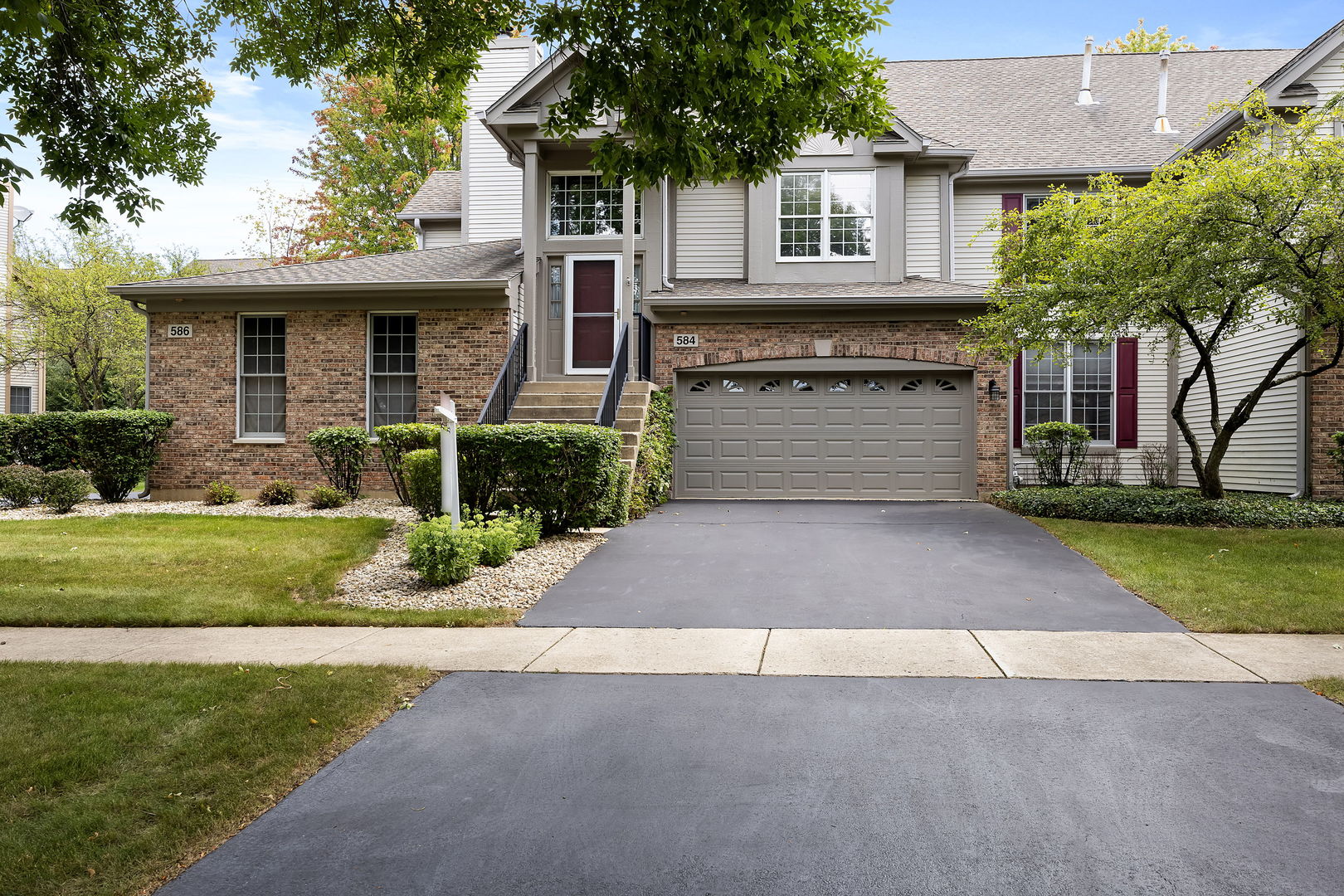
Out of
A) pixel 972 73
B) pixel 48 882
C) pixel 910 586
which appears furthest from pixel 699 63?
pixel 972 73

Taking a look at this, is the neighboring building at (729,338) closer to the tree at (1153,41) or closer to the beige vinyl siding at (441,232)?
the beige vinyl siding at (441,232)

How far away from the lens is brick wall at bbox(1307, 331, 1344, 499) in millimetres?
12883

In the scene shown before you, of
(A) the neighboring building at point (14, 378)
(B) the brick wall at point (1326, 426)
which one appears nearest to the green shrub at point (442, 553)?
(B) the brick wall at point (1326, 426)

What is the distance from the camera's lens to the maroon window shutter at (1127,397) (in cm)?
1645

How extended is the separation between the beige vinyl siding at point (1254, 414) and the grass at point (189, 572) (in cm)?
1264

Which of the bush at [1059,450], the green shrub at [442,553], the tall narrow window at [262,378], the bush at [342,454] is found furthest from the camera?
the bush at [1059,450]

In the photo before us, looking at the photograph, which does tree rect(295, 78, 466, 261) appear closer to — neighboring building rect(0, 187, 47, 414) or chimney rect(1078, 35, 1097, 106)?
neighboring building rect(0, 187, 47, 414)

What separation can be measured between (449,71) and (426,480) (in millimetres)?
4573

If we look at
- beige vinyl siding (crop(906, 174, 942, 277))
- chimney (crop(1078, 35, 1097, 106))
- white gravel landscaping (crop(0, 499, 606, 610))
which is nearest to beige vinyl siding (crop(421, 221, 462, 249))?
white gravel landscaping (crop(0, 499, 606, 610))

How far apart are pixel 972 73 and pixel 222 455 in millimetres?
17756

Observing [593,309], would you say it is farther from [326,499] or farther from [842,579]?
[842,579]

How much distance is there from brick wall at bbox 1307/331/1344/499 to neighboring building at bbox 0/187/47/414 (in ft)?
99.7

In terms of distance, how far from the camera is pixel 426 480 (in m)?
10.7

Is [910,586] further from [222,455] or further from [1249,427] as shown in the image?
[222,455]
